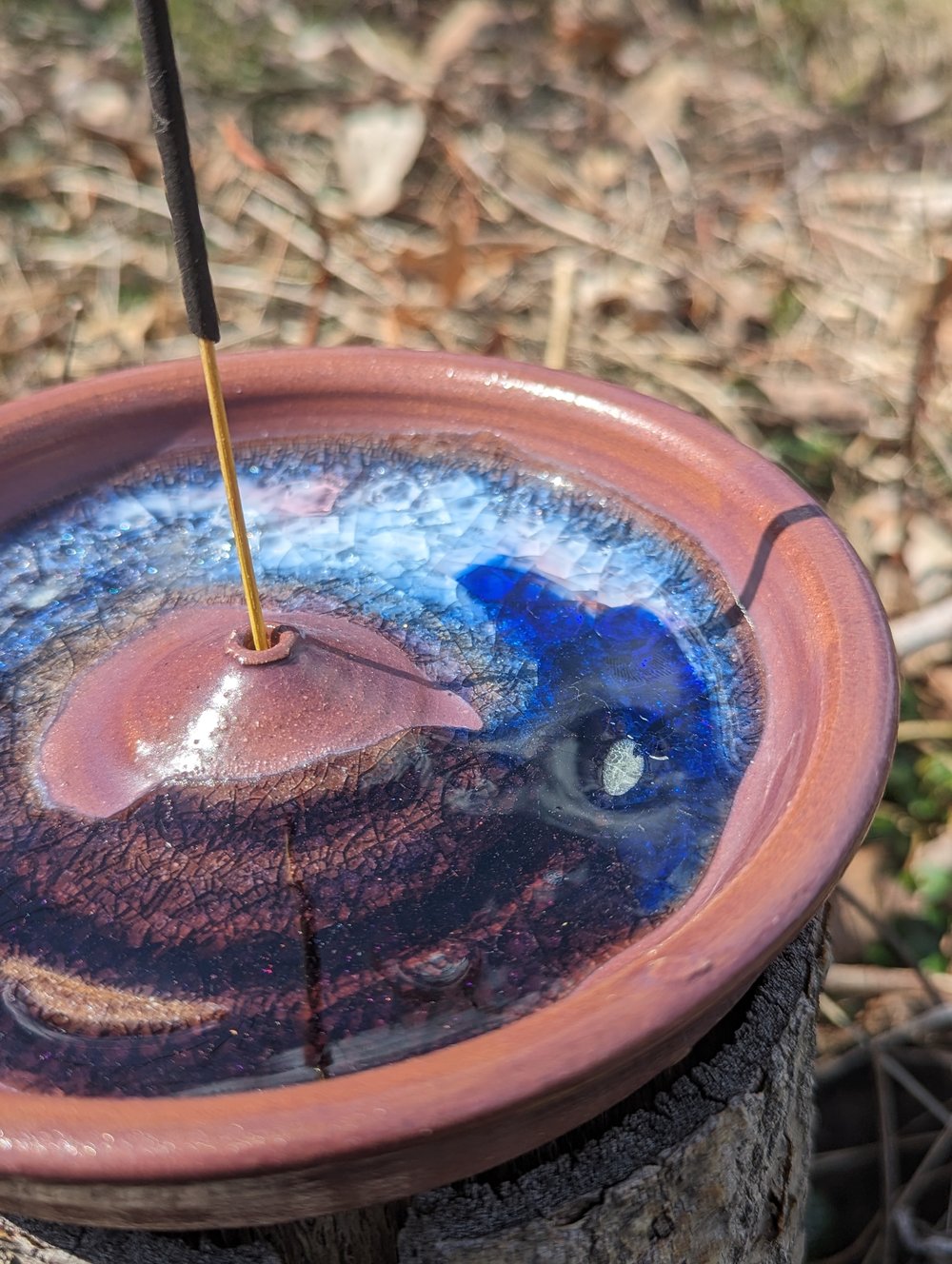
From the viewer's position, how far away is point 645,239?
2.88 metres

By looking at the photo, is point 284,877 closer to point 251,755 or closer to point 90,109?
point 251,755

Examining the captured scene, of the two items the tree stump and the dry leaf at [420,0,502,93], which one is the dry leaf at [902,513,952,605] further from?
the dry leaf at [420,0,502,93]

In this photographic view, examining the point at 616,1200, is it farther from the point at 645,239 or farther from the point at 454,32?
the point at 454,32

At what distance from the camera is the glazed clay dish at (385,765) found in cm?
72

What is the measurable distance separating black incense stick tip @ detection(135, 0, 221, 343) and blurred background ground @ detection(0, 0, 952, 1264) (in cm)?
119

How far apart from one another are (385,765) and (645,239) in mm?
2147

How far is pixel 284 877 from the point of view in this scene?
0.94 m

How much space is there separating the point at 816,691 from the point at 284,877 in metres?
0.43

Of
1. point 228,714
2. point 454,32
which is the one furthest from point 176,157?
point 454,32

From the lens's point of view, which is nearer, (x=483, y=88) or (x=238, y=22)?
(x=483, y=88)

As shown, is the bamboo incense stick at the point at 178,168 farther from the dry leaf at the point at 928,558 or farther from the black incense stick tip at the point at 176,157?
the dry leaf at the point at 928,558

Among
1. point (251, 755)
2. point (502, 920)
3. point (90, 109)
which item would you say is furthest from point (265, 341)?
point (502, 920)

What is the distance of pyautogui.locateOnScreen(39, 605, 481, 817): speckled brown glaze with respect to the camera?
1.02 metres

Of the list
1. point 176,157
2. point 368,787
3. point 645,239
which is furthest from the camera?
point 645,239
